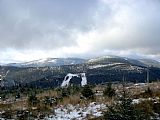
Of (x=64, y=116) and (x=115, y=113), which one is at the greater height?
(x=115, y=113)

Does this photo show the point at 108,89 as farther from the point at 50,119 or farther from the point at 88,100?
the point at 50,119

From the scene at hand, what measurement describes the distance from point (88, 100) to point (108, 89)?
13.5 ft

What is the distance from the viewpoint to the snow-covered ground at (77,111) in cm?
2886

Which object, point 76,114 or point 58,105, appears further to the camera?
point 58,105

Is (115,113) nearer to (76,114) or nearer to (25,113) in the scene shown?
(76,114)

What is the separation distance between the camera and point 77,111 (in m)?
30.4

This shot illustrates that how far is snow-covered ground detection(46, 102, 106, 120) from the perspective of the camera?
28859 mm

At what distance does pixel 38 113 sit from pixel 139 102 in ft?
31.7

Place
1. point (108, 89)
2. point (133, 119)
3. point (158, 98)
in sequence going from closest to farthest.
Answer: point (133, 119)
point (158, 98)
point (108, 89)

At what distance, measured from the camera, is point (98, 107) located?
30.7 meters

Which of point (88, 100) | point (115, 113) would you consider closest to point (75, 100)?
point (88, 100)

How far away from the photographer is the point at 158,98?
31281 millimetres

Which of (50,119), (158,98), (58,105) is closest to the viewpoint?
(50,119)

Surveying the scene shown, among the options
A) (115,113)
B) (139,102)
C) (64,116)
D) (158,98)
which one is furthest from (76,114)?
(115,113)
